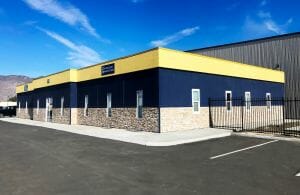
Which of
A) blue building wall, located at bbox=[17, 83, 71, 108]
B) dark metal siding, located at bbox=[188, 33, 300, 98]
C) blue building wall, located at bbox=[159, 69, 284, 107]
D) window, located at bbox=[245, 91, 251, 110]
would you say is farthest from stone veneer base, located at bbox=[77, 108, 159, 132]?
dark metal siding, located at bbox=[188, 33, 300, 98]

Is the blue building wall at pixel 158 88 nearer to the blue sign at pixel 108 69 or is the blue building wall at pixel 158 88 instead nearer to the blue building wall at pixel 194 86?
the blue building wall at pixel 194 86

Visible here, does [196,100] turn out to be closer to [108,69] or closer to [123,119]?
[123,119]

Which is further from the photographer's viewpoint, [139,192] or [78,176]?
[78,176]

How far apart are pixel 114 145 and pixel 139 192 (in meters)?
7.60

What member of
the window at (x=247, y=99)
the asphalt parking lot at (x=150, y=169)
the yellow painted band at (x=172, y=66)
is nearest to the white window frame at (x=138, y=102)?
the yellow painted band at (x=172, y=66)

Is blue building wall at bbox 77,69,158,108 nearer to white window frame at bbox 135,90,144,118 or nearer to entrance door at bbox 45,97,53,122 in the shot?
white window frame at bbox 135,90,144,118

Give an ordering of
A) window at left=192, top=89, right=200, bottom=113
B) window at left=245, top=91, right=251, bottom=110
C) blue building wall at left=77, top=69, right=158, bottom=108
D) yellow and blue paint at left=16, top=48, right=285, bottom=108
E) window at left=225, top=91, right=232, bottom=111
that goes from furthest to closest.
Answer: window at left=245, top=91, right=251, bottom=110 < window at left=225, top=91, right=232, bottom=111 < window at left=192, top=89, right=200, bottom=113 < blue building wall at left=77, top=69, right=158, bottom=108 < yellow and blue paint at left=16, top=48, right=285, bottom=108

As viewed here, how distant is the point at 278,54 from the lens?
32.0m

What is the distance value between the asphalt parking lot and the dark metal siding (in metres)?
19.3

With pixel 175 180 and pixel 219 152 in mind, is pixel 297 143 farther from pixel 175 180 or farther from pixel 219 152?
pixel 175 180

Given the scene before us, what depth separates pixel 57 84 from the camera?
102ft

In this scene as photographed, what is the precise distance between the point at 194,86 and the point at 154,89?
3.56 meters

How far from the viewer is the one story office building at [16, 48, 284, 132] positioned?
19.0 m

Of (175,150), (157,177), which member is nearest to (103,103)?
(175,150)
